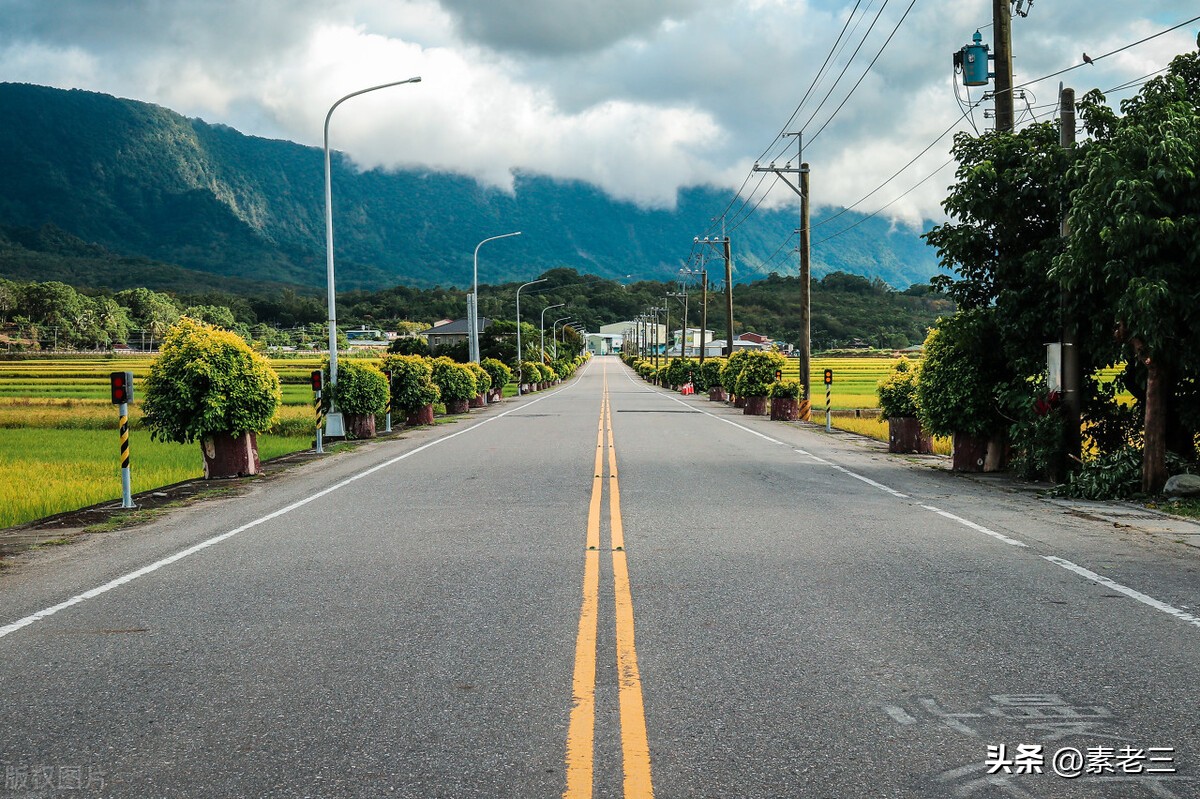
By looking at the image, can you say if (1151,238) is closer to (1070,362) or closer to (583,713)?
(1070,362)

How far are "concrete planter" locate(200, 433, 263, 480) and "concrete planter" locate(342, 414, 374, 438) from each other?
9.37 meters

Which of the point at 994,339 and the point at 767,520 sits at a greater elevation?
the point at 994,339

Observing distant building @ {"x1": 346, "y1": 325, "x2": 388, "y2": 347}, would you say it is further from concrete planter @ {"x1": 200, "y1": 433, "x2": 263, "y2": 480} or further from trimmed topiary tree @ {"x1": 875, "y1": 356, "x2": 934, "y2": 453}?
concrete planter @ {"x1": 200, "y1": 433, "x2": 263, "y2": 480}

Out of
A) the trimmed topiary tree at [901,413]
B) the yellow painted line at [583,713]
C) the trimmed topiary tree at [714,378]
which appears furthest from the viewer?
the trimmed topiary tree at [714,378]

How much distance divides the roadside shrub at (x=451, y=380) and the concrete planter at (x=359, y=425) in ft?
40.1

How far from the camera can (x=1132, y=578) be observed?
26.8ft

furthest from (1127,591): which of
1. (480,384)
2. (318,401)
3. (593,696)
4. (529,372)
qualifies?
(529,372)

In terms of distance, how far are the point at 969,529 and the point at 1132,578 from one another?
8.58 feet

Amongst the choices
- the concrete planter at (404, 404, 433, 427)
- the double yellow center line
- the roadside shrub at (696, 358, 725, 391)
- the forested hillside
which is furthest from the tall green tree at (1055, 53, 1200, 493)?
the forested hillside

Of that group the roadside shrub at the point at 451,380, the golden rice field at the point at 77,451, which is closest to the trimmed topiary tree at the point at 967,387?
the golden rice field at the point at 77,451

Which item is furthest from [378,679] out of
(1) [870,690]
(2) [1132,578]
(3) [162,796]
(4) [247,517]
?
(4) [247,517]

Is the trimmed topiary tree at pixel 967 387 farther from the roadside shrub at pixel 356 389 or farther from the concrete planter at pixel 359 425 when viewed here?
the concrete planter at pixel 359 425

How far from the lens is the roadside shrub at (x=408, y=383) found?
3183 centimetres

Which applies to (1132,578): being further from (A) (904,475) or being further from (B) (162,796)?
(A) (904,475)
